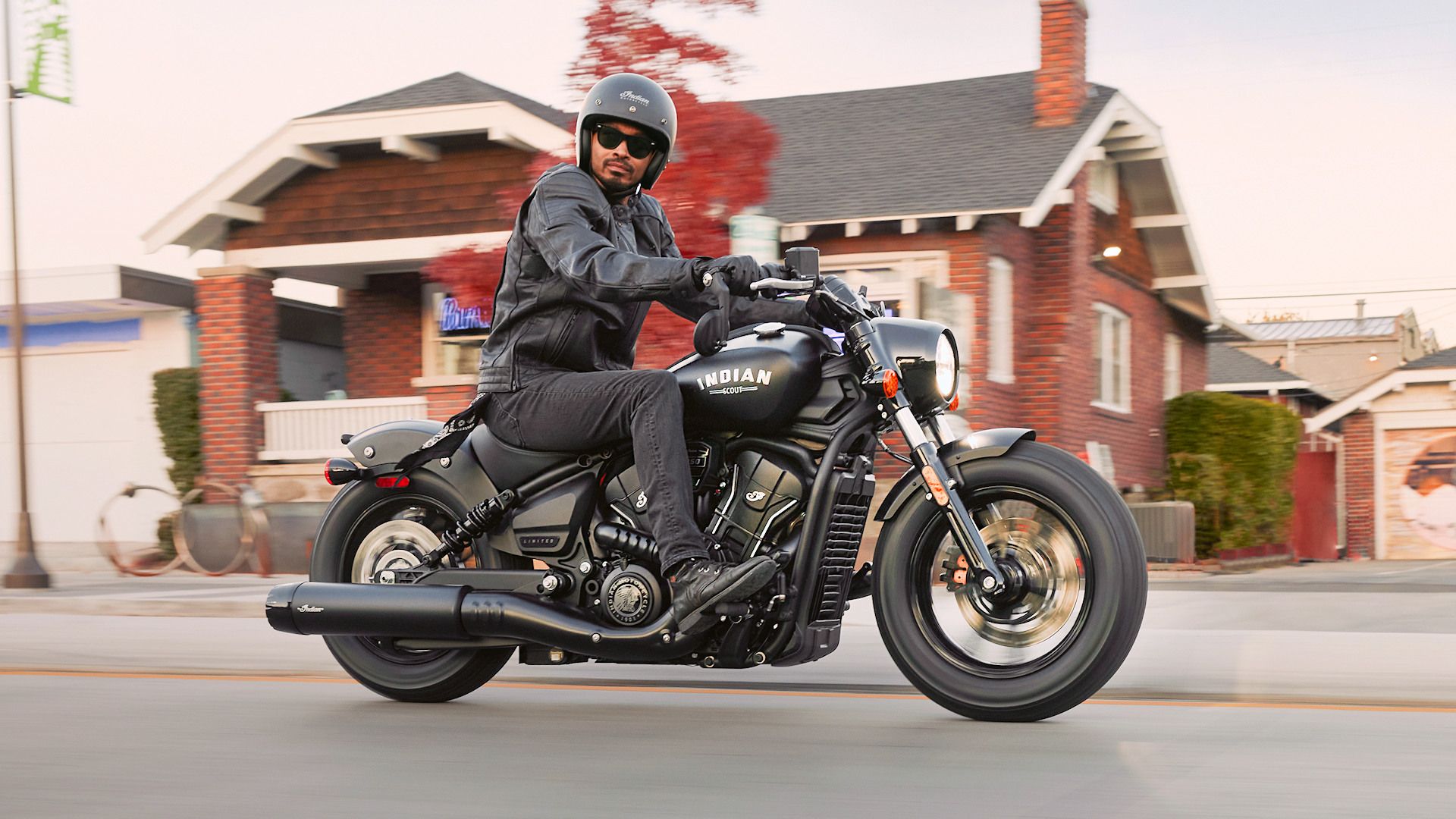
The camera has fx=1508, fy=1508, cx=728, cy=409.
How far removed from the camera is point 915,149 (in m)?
18.4

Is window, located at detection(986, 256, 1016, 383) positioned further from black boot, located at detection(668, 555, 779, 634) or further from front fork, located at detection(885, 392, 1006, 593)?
black boot, located at detection(668, 555, 779, 634)

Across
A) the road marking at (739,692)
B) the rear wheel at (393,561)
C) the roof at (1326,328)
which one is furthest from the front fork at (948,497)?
the roof at (1326,328)

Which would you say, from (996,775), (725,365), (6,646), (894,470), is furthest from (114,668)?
(894,470)

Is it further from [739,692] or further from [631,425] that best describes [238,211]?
[631,425]

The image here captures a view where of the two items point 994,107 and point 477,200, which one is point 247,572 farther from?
point 994,107

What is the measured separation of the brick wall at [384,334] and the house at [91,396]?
111 centimetres

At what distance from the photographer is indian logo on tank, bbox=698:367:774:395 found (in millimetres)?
4684

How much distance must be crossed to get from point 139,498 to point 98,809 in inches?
717

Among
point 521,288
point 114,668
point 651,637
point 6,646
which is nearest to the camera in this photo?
point 651,637

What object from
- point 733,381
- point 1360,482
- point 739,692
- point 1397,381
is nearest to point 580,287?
point 733,381

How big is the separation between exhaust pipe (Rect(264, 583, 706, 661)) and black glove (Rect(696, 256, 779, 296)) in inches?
40.7

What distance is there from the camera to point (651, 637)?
4691mm

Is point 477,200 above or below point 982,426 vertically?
above

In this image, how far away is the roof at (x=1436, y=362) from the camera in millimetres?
29750
